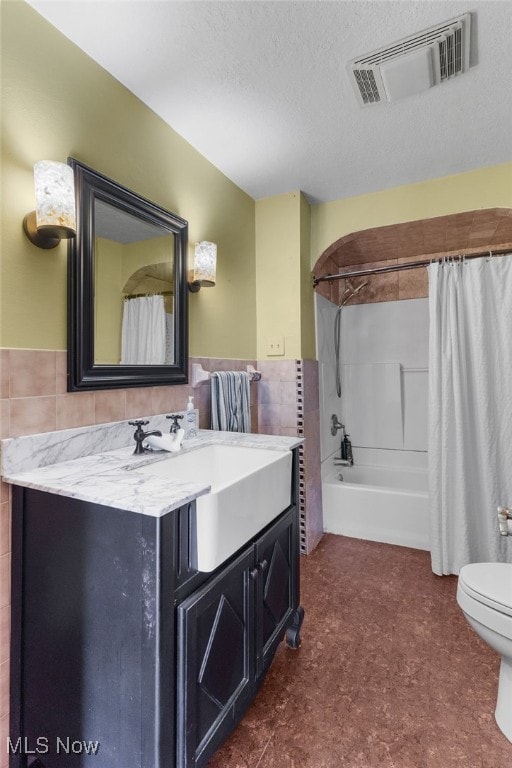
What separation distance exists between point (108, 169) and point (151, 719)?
1.73 meters

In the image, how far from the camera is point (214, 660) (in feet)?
3.35

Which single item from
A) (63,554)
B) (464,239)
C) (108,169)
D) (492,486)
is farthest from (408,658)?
(464,239)

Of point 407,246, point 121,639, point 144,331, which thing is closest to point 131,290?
point 144,331

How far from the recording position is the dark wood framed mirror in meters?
1.32

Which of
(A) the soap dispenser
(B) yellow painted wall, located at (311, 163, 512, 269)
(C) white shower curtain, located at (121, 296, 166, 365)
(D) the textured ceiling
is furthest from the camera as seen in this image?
(B) yellow painted wall, located at (311, 163, 512, 269)

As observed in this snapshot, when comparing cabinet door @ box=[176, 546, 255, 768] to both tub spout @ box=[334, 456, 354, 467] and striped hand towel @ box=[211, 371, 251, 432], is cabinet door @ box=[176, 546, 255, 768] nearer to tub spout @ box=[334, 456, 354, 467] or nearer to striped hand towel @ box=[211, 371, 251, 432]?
striped hand towel @ box=[211, 371, 251, 432]

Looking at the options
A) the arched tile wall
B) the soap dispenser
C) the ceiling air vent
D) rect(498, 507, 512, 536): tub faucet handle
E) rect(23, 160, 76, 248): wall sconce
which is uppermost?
the ceiling air vent

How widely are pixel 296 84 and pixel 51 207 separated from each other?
1133mm

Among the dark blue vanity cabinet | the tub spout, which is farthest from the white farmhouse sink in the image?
the tub spout

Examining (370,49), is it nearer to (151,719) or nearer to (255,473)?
(255,473)

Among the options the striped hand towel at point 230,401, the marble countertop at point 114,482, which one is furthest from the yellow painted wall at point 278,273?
the marble countertop at point 114,482

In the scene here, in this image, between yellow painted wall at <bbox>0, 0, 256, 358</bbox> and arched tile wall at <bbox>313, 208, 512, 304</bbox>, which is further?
arched tile wall at <bbox>313, 208, 512, 304</bbox>

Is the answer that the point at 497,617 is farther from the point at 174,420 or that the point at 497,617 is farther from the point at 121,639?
the point at 174,420

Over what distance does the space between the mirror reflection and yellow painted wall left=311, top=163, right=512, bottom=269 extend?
128 cm
